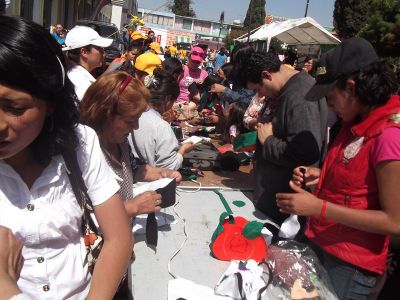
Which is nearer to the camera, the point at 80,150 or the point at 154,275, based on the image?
the point at 80,150

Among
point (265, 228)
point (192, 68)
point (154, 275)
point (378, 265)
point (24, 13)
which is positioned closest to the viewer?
point (378, 265)

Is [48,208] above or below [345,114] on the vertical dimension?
below

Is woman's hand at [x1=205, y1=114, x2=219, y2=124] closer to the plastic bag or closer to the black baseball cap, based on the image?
the black baseball cap

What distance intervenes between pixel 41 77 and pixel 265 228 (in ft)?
4.75

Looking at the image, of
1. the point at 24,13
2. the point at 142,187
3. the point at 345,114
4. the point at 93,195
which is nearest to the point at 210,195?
the point at 142,187

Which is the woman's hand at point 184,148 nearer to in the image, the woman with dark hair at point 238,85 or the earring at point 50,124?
the woman with dark hair at point 238,85

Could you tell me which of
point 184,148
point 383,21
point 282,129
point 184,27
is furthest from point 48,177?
point 184,27

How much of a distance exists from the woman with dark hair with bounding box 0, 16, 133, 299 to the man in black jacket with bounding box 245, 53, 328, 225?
1281 mm

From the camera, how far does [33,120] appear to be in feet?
3.15

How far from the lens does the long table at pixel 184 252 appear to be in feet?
5.18

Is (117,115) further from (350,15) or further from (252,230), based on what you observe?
(350,15)

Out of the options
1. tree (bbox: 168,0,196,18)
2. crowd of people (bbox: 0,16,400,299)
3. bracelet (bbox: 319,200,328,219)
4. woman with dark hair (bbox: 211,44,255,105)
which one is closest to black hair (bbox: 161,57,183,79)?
woman with dark hair (bbox: 211,44,255,105)

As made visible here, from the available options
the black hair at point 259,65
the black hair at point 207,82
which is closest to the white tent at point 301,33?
the black hair at point 207,82

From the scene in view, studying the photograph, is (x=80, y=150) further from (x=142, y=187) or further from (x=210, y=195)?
(x=210, y=195)
